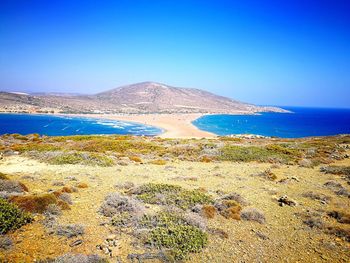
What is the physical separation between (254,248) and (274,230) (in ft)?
5.48

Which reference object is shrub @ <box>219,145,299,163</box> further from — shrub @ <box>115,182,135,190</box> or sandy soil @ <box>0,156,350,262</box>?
shrub @ <box>115,182,135,190</box>

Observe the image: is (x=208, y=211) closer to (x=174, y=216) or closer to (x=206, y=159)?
(x=174, y=216)

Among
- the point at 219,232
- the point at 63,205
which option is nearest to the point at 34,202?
the point at 63,205

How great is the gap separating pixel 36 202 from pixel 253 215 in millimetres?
8565

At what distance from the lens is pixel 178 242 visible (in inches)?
288

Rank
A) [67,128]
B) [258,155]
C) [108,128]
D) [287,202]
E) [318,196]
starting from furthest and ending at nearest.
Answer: [108,128] < [67,128] < [258,155] < [318,196] < [287,202]

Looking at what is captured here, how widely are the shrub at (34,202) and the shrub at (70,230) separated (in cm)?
160

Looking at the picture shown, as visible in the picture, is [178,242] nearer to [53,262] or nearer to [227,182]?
[53,262]

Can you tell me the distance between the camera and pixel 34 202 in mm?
8906

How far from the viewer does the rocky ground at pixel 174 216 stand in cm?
695

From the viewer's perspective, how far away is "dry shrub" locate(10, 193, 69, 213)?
8.71 m

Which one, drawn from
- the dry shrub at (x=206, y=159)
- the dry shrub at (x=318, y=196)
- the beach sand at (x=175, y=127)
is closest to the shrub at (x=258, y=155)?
the dry shrub at (x=206, y=159)

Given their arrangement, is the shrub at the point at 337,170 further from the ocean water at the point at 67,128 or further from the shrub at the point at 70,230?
the ocean water at the point at 67,128

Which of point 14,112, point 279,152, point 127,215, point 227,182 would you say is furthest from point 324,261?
point 14,112
